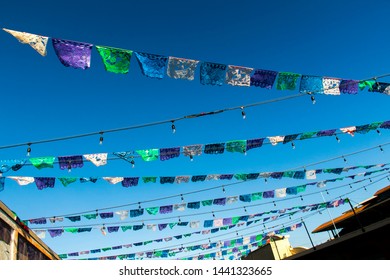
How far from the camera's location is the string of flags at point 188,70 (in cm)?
603

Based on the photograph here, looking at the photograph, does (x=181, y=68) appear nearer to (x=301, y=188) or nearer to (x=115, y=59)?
(x=115, y=59)

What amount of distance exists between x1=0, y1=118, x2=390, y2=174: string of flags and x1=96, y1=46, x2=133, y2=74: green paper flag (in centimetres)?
345

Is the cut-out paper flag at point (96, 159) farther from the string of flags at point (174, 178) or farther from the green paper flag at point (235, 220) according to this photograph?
the green paper flag at point (235, 220)

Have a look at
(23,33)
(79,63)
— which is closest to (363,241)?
(79,63)

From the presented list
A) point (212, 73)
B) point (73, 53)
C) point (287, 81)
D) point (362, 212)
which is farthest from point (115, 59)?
point (362, 212)

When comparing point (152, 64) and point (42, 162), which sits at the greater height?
point (152, 64)

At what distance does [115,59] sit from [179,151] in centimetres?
430

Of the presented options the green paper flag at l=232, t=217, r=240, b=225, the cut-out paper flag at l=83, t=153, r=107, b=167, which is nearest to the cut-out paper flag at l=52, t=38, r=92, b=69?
the cut-out paper flag at l=83, t=153, r=107, b=167

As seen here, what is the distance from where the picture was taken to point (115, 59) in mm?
6367

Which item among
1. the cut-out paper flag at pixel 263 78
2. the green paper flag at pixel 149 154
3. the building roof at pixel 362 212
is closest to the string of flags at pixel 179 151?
the green paper flag at pixel 149 154

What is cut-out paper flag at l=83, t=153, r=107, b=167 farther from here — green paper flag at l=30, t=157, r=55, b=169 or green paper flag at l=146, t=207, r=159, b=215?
green paper flag at l=146, t=207, r=159, b=215

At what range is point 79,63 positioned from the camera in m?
6.13
